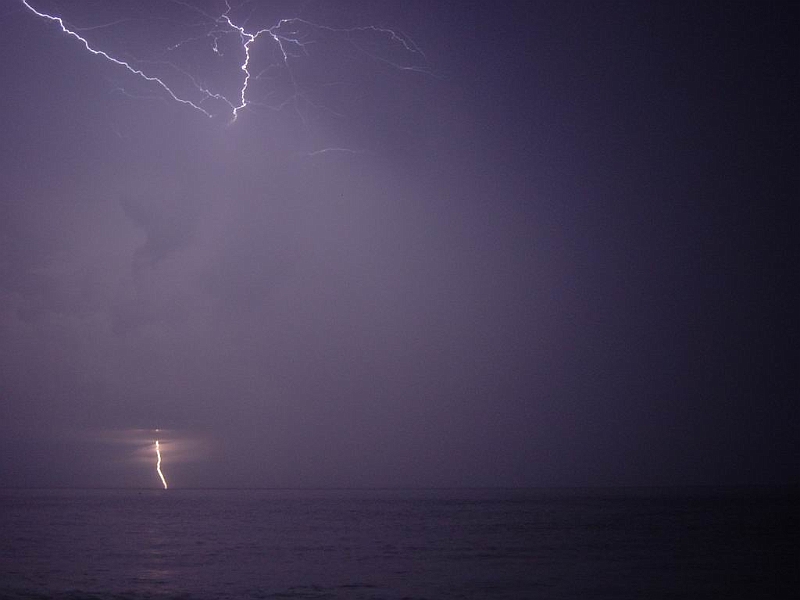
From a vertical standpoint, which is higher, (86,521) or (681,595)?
(86,521)

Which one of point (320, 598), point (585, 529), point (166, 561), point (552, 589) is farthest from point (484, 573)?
point (585, 529)

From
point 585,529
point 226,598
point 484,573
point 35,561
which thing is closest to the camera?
point 226,598

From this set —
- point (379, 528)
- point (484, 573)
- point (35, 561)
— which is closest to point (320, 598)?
point (484, 573)

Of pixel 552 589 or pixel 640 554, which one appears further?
pixel 640 554

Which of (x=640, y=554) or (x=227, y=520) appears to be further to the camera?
(x=227, y=520)

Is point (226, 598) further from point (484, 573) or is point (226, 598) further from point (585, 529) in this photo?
point (585, 529)

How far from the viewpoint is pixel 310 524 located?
3953cm

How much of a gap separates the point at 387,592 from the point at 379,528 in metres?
20.4

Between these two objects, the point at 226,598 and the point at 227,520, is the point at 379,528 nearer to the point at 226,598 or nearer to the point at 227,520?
the point at 227,520

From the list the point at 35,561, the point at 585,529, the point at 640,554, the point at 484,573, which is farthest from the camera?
the point at 585,529

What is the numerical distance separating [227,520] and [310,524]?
19.5ft

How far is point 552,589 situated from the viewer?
1723cm

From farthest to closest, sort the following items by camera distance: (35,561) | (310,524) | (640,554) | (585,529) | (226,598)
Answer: (310,524)
(585,529)
(640,554)
(35,561)
(226,598)

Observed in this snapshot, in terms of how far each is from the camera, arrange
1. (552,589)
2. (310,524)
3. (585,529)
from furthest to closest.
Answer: (310,524) → (585,529) → (552,589)
